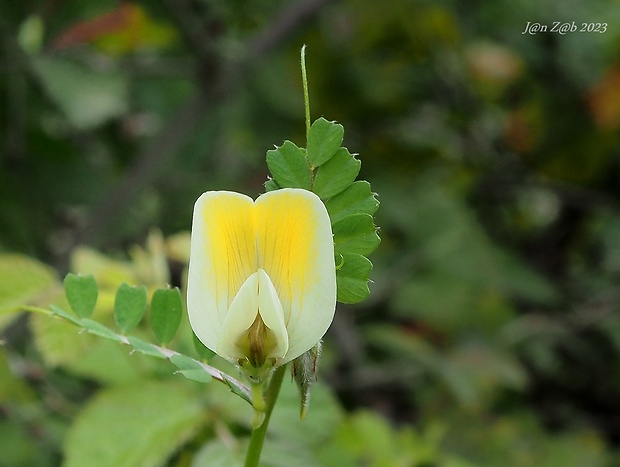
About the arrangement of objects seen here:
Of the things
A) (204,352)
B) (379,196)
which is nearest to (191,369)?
(204,352)

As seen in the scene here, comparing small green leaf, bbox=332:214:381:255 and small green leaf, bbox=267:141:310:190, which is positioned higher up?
small green leaf, bbox=267:141:310:190

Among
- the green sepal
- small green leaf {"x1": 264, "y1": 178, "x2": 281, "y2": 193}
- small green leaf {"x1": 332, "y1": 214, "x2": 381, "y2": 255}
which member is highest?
small green leaf {"x1": 264, "y1": 178, "x2": 281, "y2": 193}

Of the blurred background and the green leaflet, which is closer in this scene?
the green leaflet

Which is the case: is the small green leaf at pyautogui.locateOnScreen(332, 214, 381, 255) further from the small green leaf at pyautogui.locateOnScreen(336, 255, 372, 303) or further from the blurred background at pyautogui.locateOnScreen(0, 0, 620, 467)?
the blurred background at pyautogui.locateOnScreen(0, 0, 620, 467)

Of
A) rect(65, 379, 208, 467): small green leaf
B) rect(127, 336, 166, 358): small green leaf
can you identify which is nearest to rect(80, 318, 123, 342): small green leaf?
rect(127, 336, 166, 358): small green leaf

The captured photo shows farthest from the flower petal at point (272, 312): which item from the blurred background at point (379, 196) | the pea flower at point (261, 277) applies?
the blurred background at point (379, 196)

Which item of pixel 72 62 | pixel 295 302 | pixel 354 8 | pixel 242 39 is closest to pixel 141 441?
pixel 295 302

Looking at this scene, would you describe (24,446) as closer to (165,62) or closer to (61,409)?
(61,409)
